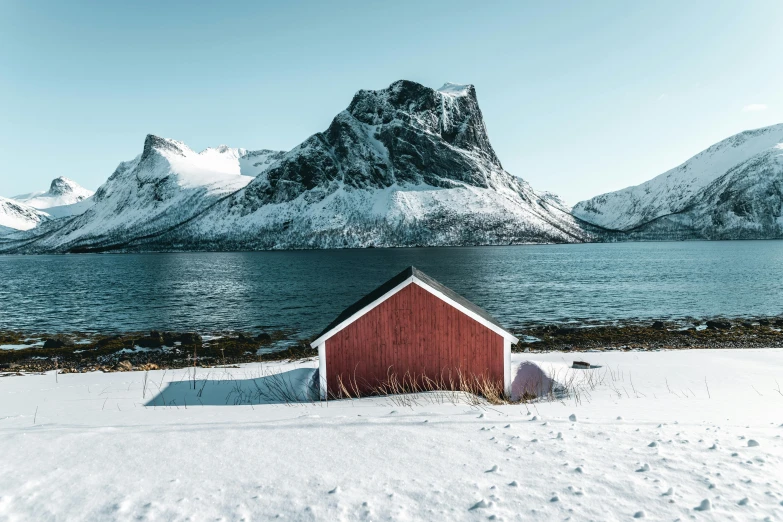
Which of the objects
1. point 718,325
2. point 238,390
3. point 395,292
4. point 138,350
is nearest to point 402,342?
point 395,292

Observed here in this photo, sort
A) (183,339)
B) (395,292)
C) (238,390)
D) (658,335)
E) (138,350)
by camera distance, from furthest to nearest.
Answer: (183,339) < (658,335) < (138,350) < (238,390) < (395,292)

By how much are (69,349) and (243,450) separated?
2932cm

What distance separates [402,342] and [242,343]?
1923 centimetres

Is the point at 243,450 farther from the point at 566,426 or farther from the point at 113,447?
the point at 566,426

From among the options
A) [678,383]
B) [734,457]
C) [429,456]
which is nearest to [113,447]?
[429,456]

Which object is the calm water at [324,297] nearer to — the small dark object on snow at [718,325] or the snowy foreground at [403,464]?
the small dark object on snow at [718,325]

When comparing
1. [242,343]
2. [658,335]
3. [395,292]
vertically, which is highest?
[395,292]

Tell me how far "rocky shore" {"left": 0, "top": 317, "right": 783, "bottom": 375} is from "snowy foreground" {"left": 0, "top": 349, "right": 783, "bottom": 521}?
1779 cm

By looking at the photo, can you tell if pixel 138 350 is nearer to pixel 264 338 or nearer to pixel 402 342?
pixel 264 338

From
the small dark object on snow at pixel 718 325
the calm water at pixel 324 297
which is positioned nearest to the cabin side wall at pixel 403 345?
the calm water at pixel 324 297

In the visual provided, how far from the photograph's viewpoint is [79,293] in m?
57.4

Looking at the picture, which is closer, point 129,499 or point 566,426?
point 129,499

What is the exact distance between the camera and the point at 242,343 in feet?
101

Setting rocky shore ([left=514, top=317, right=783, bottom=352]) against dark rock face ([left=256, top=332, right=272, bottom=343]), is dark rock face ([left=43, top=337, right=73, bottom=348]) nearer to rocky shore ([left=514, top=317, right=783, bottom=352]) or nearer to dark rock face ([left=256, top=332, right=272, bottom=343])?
dark rock face ([left=256, top=332, right=272, bottom=343])
